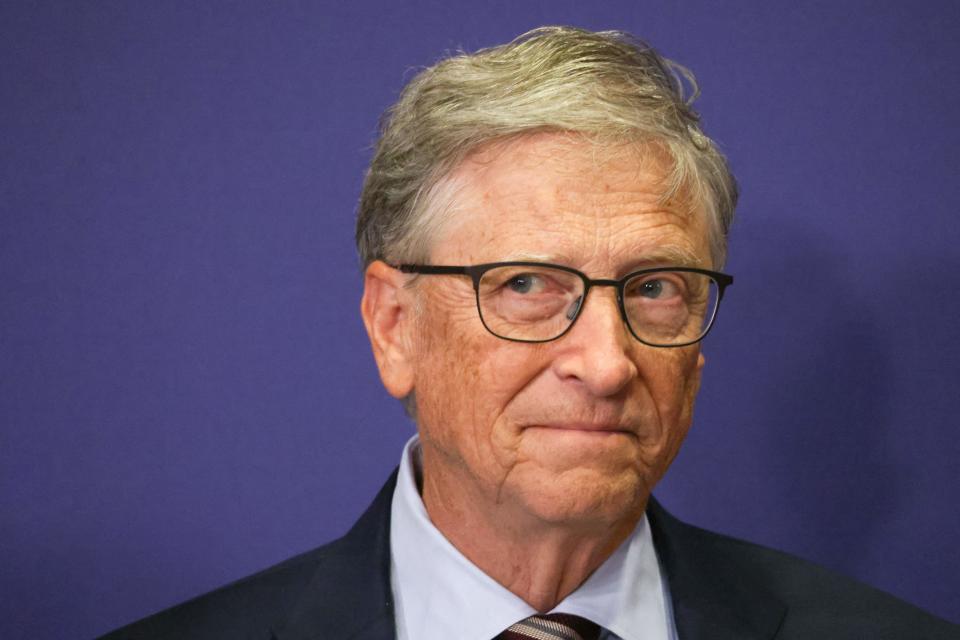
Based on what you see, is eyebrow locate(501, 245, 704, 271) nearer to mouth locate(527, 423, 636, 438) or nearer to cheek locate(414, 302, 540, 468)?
cheek locate(414, 302, 540, 468)

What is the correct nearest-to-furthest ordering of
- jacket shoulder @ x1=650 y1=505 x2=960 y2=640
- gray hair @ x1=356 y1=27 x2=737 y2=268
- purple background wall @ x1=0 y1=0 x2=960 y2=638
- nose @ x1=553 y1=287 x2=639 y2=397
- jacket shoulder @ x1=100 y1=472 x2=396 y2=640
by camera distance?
nose @ x1=553 y1=287 x2=639 y2=397, gray hair @ x1=356 y1=27 x2=737 y2=268, jacket shoulder @ x1=100 y1=472 x2=396 y2=640, jacket shoulder @ x1=650 y1=505 x2=960 y2=640, purple background wall @ x1=0 y1=0 x2=960 y2=638

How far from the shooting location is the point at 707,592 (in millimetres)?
1964

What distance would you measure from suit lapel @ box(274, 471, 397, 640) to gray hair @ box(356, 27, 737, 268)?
1.53ft

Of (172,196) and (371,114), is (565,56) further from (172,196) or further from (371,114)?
(172,196)

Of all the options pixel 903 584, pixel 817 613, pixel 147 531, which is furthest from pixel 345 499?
pixel 903 584

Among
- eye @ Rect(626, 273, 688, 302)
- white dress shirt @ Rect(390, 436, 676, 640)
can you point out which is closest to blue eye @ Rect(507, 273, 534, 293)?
eye @ Rect(626, 273, 688, 302)

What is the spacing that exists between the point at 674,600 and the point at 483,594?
1.05ft

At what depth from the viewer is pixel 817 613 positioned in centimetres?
A: 204

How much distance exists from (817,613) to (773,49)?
44.5 inches

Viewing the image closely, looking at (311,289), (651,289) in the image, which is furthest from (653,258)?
(311,289)

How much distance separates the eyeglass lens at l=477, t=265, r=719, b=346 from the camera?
174 centimetres

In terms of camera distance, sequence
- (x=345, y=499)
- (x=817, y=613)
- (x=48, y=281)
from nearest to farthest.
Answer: (x=817, y=613) → (x=48, y=281) → (x=345, y=499)

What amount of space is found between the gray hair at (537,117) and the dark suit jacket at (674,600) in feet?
1.60

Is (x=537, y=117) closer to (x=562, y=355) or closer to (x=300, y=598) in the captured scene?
(x=562, y=355)
